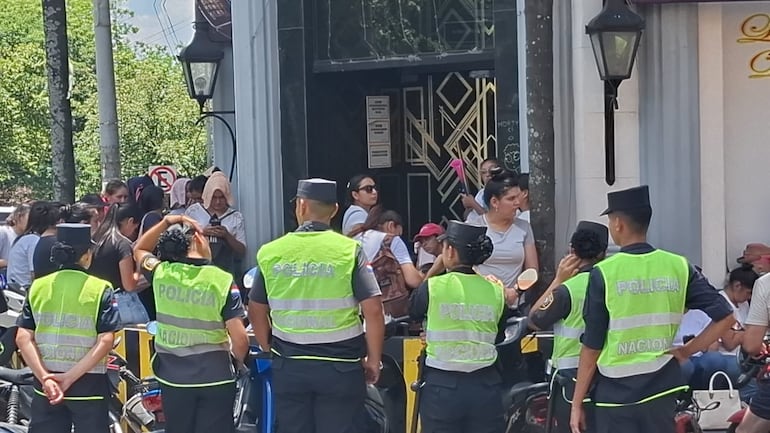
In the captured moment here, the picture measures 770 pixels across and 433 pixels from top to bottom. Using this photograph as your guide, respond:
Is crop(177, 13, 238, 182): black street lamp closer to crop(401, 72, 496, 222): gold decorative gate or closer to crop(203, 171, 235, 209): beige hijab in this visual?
crop(401, 72, 496, 222): gold decorative gate

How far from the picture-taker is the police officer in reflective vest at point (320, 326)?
621 cm

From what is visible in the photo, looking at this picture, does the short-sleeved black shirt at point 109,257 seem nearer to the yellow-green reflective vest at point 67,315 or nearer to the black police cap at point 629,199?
the yellow-green reflective vest at point 67,315

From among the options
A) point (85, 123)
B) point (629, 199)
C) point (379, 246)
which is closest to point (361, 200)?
point (379, 246)

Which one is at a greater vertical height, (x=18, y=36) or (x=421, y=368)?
(x=18, y=36)

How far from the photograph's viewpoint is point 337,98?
1216 cm

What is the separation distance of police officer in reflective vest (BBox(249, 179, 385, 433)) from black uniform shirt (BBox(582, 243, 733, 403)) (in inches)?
47.3

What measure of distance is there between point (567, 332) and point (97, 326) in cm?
254

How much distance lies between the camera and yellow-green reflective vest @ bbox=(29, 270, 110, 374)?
254 inches

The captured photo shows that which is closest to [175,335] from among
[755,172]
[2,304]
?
[2,304]

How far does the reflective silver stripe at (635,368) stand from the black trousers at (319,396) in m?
1.41

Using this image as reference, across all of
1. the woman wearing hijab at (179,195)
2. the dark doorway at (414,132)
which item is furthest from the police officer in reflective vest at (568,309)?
the woman wearing hijab at (179,195)

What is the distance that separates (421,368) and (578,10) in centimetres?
389

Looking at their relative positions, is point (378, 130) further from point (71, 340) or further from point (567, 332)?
point (567, 332)

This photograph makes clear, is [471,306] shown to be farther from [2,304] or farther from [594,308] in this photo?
[2,304]
